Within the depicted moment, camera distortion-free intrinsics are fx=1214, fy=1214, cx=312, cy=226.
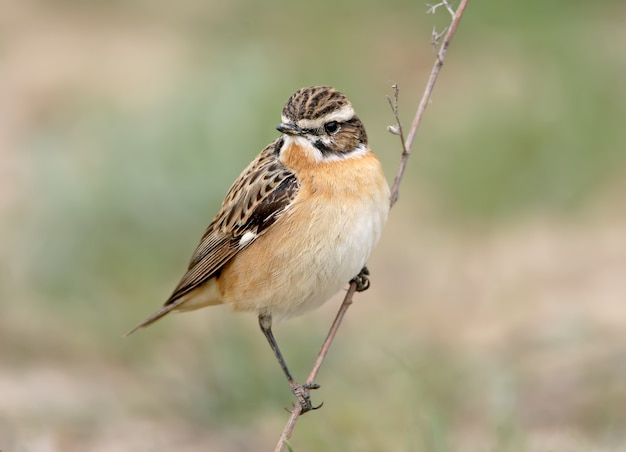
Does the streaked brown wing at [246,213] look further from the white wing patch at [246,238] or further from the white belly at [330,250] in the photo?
the white belly at [330,250]

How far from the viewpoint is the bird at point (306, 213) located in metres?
6.16

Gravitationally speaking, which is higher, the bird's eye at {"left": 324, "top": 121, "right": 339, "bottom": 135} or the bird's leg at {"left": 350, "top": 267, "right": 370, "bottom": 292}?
the bird's eye at {"left": 324, "top": 121, "right": 339, "bottom": 135}

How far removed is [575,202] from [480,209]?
3.01 feet

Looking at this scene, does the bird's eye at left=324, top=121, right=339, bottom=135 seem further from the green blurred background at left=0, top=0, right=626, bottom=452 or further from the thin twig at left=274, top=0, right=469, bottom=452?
the green blurred background at left=0, top=0, right=626, bottom=452

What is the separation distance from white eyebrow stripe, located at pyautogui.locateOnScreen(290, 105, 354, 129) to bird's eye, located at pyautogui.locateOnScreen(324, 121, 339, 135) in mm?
26

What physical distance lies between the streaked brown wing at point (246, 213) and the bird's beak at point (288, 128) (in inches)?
14.0

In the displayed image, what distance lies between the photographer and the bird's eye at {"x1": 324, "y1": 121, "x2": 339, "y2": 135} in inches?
245

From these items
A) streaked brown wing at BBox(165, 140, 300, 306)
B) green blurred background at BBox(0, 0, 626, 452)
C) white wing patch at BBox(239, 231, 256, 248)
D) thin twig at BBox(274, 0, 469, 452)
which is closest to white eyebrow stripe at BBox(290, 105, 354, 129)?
streaked brown wing at BBox(165, 140, 300, 306)

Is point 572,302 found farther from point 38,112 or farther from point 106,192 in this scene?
point 38,112

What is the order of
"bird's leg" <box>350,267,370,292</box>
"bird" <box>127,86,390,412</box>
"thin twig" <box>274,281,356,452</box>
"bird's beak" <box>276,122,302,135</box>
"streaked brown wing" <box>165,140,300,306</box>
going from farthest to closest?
1. "bird's leg" <box>350,267,370,292</box>
2. "streaked brown wing" <box>165,140,300,306</box>
3. "bird" <box>127,86,390,412</box>
4. "bird's beak" <box>276,122,302,135</box>
5. "thin twig" <box>274,281,356,452</box>

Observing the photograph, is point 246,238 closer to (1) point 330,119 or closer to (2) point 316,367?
(1) point 330,119

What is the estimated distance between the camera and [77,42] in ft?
55.2

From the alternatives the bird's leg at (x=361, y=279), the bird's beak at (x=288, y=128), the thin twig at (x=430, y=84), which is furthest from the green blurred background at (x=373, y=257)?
the bird's beak at (x=288, y=128)

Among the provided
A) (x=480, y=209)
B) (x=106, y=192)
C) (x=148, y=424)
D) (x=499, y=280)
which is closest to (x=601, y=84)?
(x=480, y=209)
